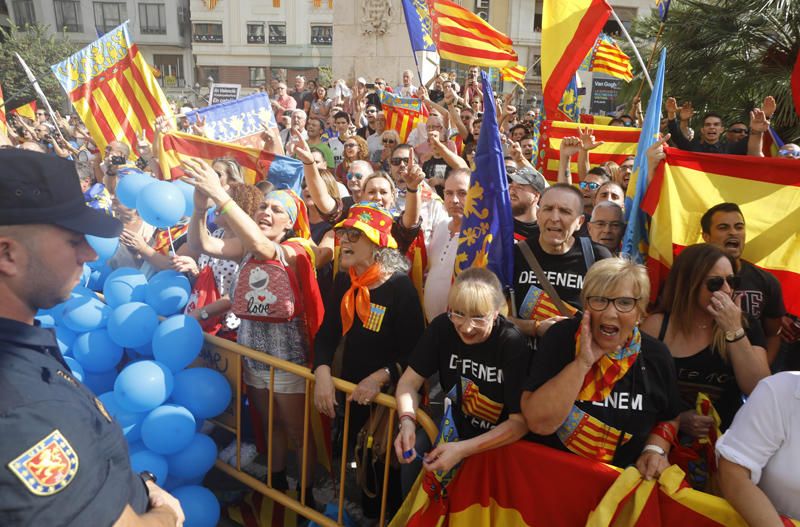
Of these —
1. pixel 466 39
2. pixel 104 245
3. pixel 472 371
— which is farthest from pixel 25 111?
pixel 472 371

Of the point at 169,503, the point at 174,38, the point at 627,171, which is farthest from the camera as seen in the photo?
the point at 174,38

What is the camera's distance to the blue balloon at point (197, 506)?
9.45ft

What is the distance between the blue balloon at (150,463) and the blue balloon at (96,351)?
753 mm

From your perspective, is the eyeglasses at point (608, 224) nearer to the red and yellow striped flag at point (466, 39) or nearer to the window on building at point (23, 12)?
the red and yellow striped flag at point (466, 39)

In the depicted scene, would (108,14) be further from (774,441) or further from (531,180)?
(774,441)

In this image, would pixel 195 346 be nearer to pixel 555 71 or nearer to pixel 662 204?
pixel 662 204

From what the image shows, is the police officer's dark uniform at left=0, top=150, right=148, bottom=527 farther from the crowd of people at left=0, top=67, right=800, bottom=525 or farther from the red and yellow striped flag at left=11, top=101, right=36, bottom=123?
the red and yellow striped flag at left=11, top=101, right=36, bottom=123

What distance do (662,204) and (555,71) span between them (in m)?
1.89

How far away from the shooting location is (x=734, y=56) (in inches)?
407

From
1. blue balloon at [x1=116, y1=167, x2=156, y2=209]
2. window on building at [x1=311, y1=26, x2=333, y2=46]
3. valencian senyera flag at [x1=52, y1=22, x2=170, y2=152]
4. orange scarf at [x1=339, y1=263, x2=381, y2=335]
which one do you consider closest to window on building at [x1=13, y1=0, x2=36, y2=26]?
window on building at [x1=311, y1=26, x2=333, y2=46]

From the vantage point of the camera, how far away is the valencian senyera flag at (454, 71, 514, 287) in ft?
9.83

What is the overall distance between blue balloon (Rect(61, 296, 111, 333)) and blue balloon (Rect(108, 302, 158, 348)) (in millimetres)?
195

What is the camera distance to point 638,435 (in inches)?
85.1

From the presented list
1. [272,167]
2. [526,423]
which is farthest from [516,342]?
[272,167]
